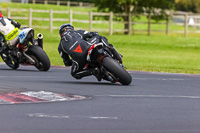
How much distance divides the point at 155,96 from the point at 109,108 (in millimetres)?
2086

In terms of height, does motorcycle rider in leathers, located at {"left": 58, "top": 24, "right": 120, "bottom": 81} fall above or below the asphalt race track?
above

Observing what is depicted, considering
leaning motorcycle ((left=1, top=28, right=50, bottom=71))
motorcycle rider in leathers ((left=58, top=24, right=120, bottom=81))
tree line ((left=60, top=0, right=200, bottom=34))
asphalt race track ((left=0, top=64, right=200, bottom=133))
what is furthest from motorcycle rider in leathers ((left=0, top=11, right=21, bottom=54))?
tree line ((left=60, top=0, right=200, bottom=34))

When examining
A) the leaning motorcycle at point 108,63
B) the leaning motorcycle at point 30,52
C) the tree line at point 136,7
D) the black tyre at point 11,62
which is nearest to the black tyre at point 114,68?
the leaning motorcycle at point 108,63

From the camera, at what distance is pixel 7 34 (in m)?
19.0

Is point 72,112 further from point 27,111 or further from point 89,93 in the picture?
point 89,93

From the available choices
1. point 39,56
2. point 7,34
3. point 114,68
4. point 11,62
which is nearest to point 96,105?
point 114,68

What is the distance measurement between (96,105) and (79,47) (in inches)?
152

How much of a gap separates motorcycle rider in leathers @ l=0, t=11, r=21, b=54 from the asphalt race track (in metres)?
2.32

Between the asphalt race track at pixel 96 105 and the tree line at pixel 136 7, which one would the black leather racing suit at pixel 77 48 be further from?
the tree line at pixel 136 7

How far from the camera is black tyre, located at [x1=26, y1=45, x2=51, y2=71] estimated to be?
59.6 feet

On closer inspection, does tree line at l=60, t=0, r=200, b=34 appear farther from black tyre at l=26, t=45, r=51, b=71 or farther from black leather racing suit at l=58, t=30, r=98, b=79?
black leather racing suit at l=58, t=30, r=98, b=79

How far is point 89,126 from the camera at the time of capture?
8914mm

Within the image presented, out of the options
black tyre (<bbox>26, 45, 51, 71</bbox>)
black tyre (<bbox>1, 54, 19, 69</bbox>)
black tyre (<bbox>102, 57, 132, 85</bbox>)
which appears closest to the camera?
black tyre (<bbox>102, 57, 132, 85</bbox>)

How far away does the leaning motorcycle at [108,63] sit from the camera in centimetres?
1386
